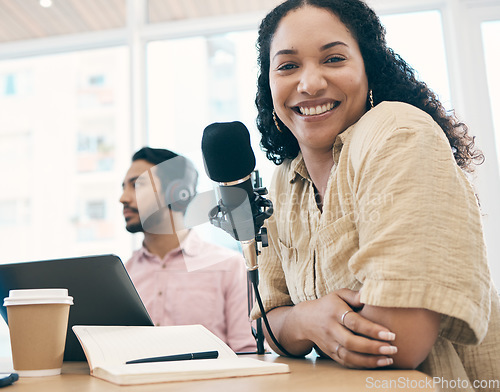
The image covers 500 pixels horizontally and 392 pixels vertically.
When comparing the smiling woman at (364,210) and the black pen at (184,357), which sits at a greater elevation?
the smiling woman at (364,210)

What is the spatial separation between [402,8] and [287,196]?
2131 mm

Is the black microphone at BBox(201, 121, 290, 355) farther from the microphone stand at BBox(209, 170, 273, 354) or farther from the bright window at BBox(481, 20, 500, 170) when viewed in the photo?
the bright window at BBox(481, 20, 500, 170)

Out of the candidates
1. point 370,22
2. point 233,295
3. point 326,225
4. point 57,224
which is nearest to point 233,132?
point 326,225

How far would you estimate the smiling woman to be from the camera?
2.54ft

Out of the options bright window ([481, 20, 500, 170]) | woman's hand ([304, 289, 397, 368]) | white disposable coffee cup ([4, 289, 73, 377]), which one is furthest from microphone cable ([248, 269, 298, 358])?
bright window ([481, 20, 500, 170])

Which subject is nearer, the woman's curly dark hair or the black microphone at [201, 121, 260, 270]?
the black microphone at [201, 121, 260, 270]

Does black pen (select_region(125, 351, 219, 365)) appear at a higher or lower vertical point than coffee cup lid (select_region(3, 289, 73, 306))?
lower

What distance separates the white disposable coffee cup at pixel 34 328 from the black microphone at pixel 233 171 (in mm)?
330

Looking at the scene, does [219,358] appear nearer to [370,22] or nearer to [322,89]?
[322,89]

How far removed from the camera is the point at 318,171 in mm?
1219

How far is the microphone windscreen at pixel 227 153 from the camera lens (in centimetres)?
95

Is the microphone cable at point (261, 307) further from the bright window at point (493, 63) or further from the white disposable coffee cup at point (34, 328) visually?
the bright window at point (493, 63)

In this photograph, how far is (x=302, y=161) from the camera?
1.28m

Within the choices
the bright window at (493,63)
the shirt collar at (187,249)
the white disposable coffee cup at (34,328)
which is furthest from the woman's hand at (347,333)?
the bright window at (493,63)
